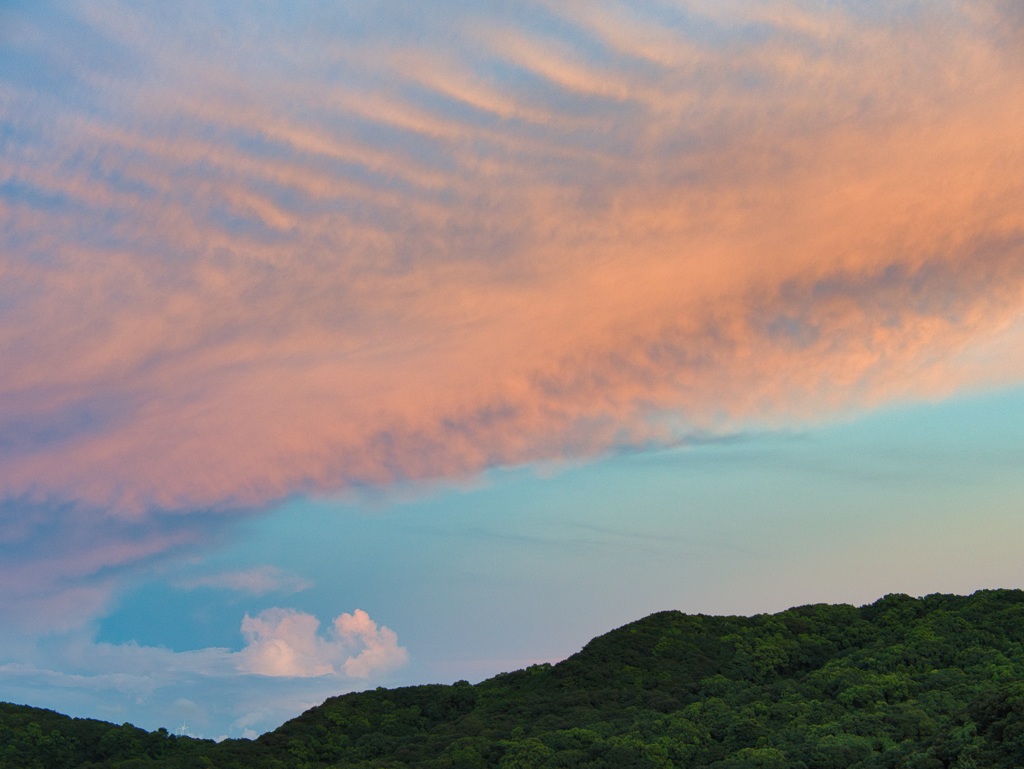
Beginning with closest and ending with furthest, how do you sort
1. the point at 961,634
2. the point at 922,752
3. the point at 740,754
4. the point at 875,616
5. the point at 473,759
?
the point at 922,752, the point at 740,754, the point at 473,759, the point at 961,634, the point at 875,616

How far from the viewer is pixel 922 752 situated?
1527 inches

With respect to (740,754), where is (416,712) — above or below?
above

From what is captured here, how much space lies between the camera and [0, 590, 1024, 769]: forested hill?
44.9m

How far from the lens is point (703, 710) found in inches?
2159

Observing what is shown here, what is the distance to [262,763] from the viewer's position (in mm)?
57094

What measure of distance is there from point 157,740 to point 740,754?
39.8m

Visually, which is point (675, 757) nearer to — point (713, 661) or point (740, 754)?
point (740, 754)

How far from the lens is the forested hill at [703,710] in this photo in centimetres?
4494

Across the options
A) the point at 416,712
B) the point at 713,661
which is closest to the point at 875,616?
the point at 713,661

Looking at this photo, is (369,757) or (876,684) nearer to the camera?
(876,684)

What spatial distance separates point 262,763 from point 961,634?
4325 cm

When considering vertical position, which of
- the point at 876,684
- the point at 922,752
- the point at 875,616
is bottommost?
the point at 922,752

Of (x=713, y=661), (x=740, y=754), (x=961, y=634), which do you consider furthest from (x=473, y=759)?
(x=961, y=634)

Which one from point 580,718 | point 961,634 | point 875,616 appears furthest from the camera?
point 875,616
